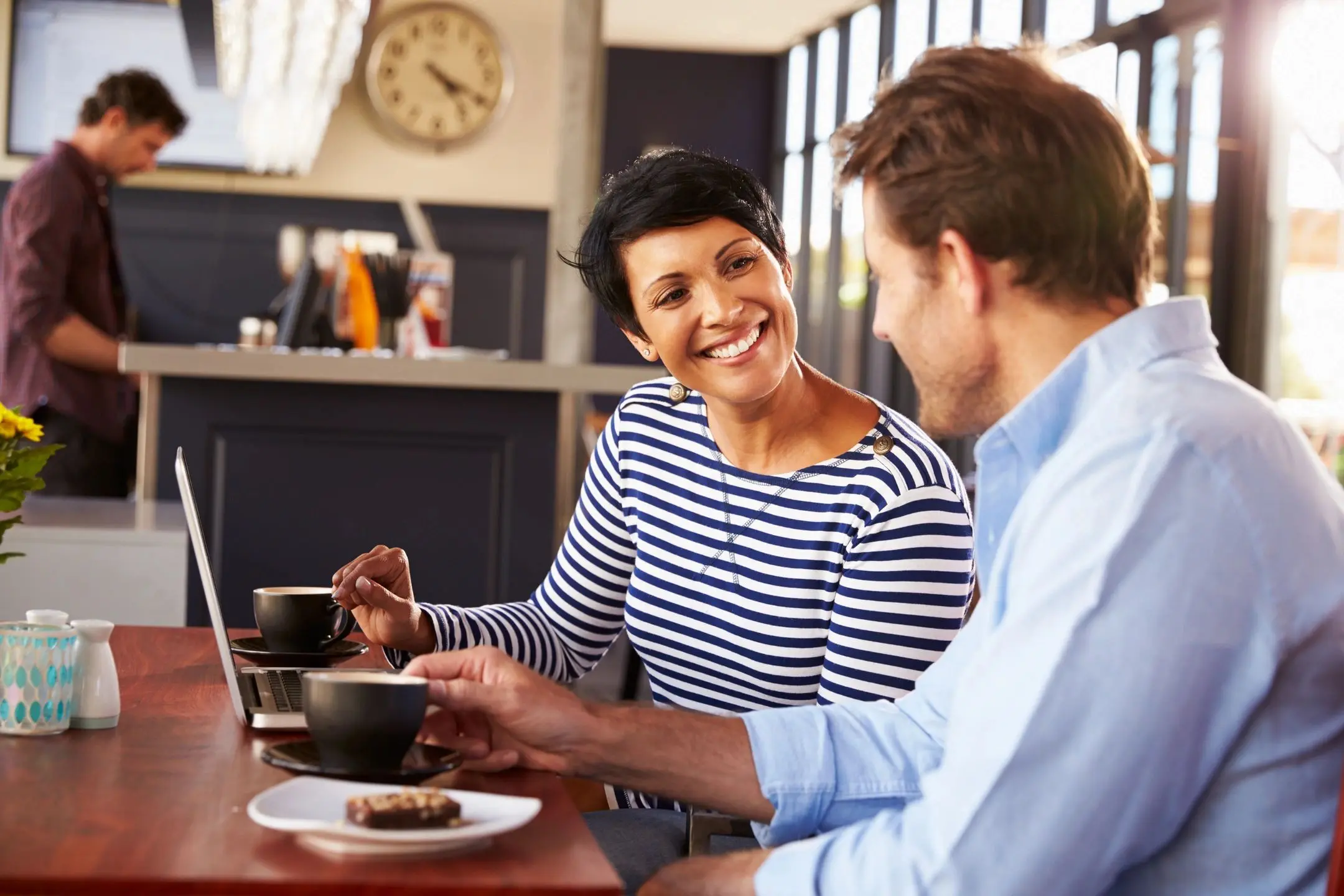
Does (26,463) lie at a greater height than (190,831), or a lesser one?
greater

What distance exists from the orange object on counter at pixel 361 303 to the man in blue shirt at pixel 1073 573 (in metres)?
3.10

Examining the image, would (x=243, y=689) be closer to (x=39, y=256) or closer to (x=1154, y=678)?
(x=1154, y=678)

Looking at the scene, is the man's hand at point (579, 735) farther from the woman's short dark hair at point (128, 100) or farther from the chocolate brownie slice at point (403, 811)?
the woman's short dark hair at point (128, 100)

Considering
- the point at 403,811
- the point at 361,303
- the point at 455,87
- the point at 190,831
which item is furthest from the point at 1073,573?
the point at 455,87

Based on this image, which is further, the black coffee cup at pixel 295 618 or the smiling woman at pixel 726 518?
the smiling woman at pixel 726 518

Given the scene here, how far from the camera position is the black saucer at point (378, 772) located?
996 mm

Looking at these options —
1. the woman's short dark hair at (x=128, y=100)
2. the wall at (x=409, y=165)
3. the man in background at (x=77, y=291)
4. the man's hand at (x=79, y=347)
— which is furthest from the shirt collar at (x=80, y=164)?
the wall at (x=409, y=165)

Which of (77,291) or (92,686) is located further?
(77,291)

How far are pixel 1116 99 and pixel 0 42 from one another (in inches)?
246

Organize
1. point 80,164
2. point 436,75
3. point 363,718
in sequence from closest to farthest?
point 363,718 → point 80,164 → point 436,75

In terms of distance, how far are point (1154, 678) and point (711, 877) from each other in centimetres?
39

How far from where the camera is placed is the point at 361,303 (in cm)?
418

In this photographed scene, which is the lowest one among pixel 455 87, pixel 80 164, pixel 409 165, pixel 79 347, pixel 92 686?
pixel 92 686

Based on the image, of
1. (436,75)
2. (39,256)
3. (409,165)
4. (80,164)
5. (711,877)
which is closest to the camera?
(711,877)
